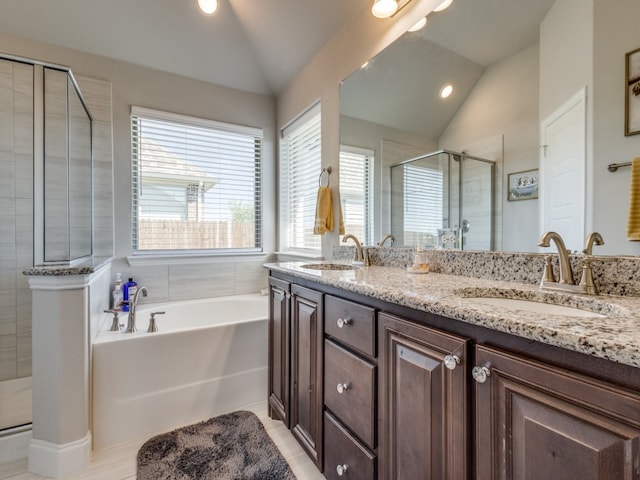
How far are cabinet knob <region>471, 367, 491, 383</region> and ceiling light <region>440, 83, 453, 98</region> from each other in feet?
4.20

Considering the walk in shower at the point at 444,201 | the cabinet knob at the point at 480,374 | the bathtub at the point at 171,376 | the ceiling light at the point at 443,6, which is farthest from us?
the bathtub at the point at 171,376

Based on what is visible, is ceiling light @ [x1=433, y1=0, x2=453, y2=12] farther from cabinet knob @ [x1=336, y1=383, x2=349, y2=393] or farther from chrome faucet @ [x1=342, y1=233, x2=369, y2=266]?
cabinet knob @ [x1=336, y1=383, x2=349, y2=393]

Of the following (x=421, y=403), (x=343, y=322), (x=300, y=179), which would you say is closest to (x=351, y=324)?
(x=343, y=322)

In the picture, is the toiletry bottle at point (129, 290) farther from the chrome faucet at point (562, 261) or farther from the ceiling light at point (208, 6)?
the chrome faucet at point (562, 261)

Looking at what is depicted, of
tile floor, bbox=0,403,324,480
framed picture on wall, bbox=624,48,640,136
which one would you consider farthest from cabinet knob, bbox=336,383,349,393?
framed picture on wall, bbox=624,48,640,136

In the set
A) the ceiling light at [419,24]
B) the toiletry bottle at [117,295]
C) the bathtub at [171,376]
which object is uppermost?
the ceiling light at [419,24]

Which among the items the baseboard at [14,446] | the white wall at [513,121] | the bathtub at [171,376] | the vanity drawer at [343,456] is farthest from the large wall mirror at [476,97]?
the baseboard at [14,446]

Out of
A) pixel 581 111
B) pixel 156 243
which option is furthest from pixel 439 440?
pixel 156 243

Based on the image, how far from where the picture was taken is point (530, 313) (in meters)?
0.66

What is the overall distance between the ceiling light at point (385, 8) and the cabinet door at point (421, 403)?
5.39 feet

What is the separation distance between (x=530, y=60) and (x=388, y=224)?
0.99m

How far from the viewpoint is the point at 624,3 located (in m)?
0.89

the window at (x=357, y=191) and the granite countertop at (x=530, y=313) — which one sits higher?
the window at (x=357, y=191)

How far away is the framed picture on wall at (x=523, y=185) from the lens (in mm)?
1131
